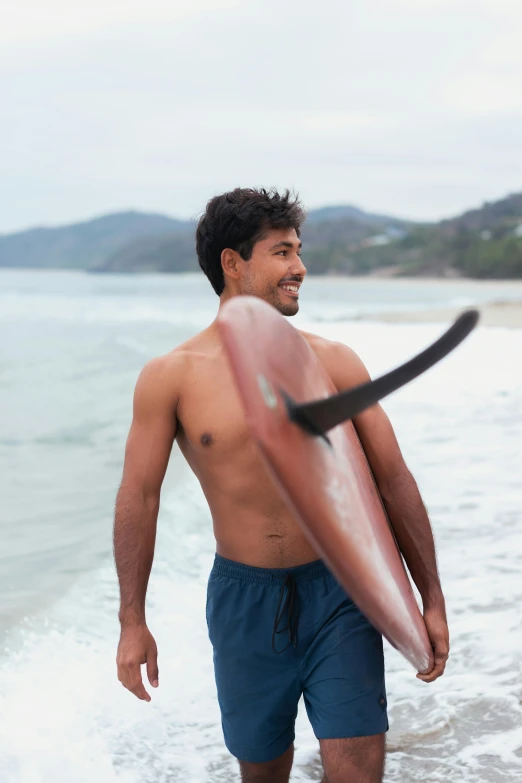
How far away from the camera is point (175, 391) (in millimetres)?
2369

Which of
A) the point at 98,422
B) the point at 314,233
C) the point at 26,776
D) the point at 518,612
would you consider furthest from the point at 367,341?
the point at 314,233

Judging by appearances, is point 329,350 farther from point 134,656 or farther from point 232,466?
point 134,656

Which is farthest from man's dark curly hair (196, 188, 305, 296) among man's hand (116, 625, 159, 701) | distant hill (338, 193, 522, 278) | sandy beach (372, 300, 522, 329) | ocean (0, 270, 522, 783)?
distant hill (338, 193, 522, 278)

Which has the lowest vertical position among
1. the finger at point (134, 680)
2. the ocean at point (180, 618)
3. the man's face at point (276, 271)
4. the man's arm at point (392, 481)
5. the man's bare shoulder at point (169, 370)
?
the ocean at point (180, 618)

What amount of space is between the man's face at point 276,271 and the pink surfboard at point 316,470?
11.7 inches

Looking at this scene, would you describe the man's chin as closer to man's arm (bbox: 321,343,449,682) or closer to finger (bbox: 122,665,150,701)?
man's arm (bbox: 321,343,449,682)

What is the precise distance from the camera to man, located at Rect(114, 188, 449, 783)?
2318 mm

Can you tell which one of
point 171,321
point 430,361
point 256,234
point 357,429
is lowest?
point 171,321

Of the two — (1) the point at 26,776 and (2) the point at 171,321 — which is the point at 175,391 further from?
(2) the point at 171,321

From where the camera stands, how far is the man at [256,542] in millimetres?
2318

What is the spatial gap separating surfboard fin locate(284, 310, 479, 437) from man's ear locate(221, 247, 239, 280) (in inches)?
32.5

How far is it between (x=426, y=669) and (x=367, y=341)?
18.7 meters

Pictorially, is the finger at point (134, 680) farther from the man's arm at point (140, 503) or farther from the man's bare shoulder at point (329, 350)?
the man's bare shoulder at point (329, 350)

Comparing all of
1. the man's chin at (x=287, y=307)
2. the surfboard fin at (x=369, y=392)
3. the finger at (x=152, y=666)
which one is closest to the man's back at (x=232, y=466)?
the man's chin at (x=287, y=307)
